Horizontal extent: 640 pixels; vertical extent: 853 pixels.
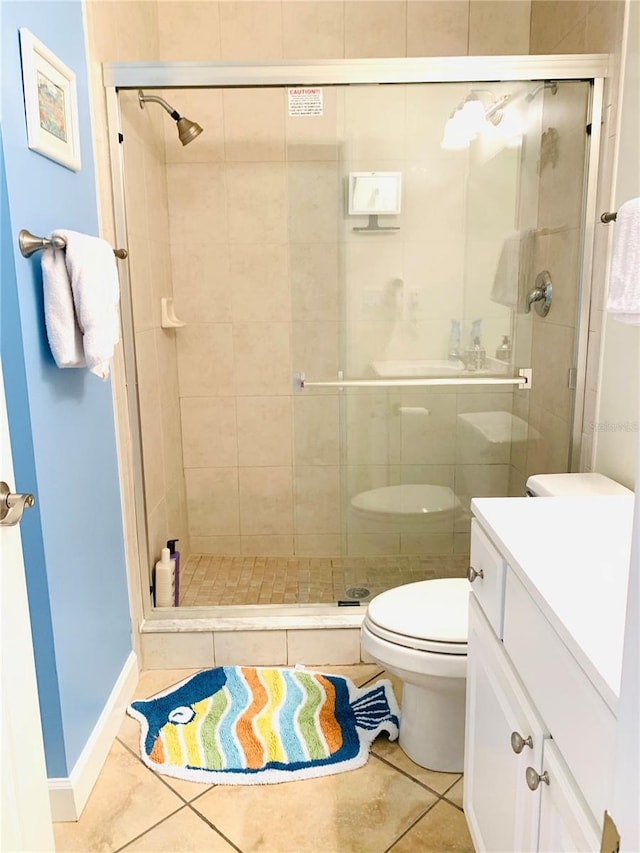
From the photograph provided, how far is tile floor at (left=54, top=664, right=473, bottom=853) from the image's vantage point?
1484 mm

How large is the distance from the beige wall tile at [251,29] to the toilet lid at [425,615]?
91.1 inches

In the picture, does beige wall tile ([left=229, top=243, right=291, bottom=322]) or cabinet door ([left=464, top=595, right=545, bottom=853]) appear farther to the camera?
beige wall tile ([left=229, top=243, right=291, bottom=322])

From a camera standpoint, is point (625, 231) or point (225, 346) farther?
point (225, 346)

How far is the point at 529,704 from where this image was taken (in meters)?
0.99

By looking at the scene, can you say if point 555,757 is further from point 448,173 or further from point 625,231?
point 448,173

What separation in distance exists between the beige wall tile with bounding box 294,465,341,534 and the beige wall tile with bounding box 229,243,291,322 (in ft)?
2.47

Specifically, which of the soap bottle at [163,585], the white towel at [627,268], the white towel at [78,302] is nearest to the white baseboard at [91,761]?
the soap bottle at [163,585]

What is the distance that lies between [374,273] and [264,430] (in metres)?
0.98

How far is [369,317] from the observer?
2.33 m

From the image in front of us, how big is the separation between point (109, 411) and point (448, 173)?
1.42m

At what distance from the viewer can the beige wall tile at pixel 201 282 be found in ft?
9.21

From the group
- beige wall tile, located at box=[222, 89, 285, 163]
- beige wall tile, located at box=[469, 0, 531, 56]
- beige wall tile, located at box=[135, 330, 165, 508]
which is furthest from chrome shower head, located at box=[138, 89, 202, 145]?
beige wall tile, located at box=[469, 0, 531, 56]

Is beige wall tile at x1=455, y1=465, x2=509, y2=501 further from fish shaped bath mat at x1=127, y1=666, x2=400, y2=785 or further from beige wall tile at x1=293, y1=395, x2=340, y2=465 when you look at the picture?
fish shaped bath mat at x1=127, y1=666, x2=400, y2=785

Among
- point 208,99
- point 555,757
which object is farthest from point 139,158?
point 555,757
